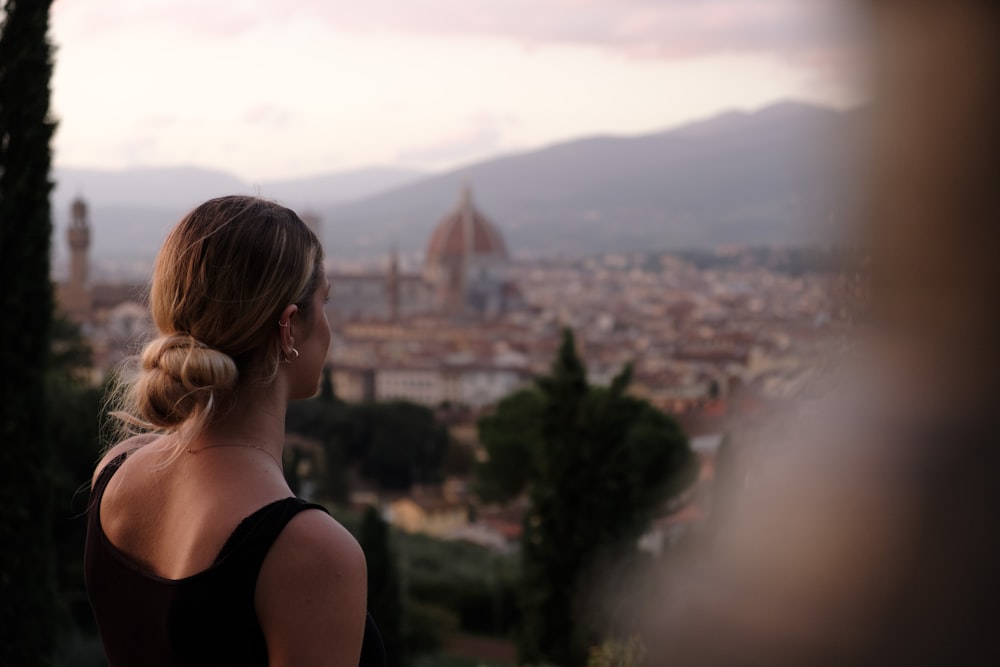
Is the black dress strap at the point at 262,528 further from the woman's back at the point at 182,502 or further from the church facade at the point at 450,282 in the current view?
the church facade at the point at 450,282

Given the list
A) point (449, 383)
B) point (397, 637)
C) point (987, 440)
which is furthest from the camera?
point (449, 383)

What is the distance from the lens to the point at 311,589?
26.2 inches

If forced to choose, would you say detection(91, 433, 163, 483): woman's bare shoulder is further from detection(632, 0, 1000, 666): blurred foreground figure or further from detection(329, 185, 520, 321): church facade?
detection(329, 185, 520, 321): church facade

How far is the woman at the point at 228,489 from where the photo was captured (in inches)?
26.5

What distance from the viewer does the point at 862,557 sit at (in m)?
0.40

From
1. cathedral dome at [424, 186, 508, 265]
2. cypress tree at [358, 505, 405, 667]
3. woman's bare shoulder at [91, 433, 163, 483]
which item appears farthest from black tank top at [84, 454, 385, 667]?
cathedral dome at [424, 186, 508, 265]

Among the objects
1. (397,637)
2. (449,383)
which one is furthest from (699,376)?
(397,637)

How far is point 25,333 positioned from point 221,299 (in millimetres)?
3405

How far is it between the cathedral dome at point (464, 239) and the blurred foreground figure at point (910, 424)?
69.0 metres

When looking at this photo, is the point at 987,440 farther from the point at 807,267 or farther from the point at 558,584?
the point at 558,584

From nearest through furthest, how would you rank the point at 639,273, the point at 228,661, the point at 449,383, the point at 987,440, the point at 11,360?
the point at 987,440 < the point at 228,661 < the point at 11,360 < the point at 449,383 < the point at 639,273

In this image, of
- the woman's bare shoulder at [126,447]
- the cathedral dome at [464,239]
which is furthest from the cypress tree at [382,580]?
the cathedral dome at [464,239]

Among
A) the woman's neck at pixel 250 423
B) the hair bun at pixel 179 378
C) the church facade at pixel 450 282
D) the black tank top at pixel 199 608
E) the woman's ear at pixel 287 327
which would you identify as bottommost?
the church facade at pixel 450 282

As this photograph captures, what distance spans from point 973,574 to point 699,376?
3484 cm
